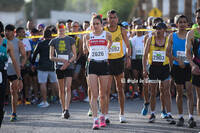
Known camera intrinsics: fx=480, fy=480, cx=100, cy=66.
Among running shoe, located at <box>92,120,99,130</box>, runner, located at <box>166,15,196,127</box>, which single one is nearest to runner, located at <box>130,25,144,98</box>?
runner, located at <box>166,15,196,127</box>

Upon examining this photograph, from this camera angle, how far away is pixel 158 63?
10938 mm

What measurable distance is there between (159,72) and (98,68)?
162 cm

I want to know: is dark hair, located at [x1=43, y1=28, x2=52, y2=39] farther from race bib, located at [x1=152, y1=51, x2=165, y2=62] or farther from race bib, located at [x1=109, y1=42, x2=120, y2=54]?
race bib, located at [x1=152, y1=51, x2=165, y2=62]

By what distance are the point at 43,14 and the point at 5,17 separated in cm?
961

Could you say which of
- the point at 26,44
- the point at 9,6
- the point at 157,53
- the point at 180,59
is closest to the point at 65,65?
the point at 157,53

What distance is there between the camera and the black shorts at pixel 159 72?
35.3 feet

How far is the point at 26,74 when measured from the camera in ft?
52.9

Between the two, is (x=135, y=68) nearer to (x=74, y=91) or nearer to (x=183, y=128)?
(x=74, y=91)

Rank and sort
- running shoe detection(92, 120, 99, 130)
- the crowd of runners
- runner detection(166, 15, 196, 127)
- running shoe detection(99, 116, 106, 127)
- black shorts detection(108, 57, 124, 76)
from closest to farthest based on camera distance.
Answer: the crowd of runners, running shoe detection(92, 120, 99, 130), runner detection(166, 15, 196, 127), running shoe detection(99, 116, 106, 127), black shorts detection(108, 57, 124, 76)

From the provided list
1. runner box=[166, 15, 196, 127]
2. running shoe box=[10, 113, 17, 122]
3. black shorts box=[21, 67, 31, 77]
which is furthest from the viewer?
black shorts box=[21, 67, 31, 77]

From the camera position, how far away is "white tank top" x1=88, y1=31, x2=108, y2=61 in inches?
392

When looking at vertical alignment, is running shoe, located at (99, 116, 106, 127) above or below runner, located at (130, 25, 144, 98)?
below

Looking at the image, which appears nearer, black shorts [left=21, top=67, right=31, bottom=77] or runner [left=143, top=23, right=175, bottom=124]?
runner [left=143, top=23, right=175, bottom=124]

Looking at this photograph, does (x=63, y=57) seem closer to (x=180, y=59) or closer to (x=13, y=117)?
(x=13, y=117)
